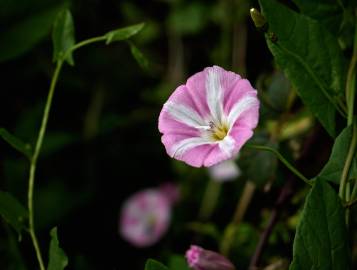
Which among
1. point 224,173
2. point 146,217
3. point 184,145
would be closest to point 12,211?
point 184,145

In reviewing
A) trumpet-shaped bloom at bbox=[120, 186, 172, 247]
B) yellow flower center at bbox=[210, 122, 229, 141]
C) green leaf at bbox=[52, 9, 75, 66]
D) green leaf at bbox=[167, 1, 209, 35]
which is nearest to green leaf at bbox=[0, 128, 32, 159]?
green leaf at bbox=[52, 9, 75, 66]

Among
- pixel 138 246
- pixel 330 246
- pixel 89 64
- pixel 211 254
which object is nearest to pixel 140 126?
pixel 89 64

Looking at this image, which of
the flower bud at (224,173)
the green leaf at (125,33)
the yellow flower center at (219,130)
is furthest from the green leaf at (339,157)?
the flower bud at (224,173)

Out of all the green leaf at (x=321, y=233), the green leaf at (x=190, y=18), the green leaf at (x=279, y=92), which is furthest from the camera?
the green leaf at (x=190, y=18)

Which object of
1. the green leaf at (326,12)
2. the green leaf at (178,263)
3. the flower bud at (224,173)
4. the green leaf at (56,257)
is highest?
the green leaf at (326,12)

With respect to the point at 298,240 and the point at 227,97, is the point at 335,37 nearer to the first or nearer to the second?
the point at 227,97

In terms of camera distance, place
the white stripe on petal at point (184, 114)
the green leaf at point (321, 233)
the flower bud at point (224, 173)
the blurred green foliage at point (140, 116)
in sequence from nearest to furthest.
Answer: the green leaf at point (321, 233), the white stripe on petal at point (184, 114), the blurred green foliage at point (140, 116), the flower bud at point (224, 173)

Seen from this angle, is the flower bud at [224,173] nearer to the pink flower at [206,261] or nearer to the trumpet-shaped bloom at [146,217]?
the trumpet-shaped bloom at [146,217]

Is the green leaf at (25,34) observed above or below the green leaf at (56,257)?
above

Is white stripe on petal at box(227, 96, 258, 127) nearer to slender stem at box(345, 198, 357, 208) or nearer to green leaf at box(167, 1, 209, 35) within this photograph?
slender stem at box(345, 198, 357, 208)

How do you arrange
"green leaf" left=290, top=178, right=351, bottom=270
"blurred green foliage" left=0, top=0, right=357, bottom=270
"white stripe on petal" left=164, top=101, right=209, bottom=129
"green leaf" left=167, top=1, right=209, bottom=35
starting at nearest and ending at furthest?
"green leaf" left=290, top=178, right=351, bottom=270, "white stripe on petal" left=164, top=101, right=209, bottom=129, "blurred green foliage" left=0, top=0, right=357, bottom=270, "green leaf" left=167, top=1, right=209, bottom=35
